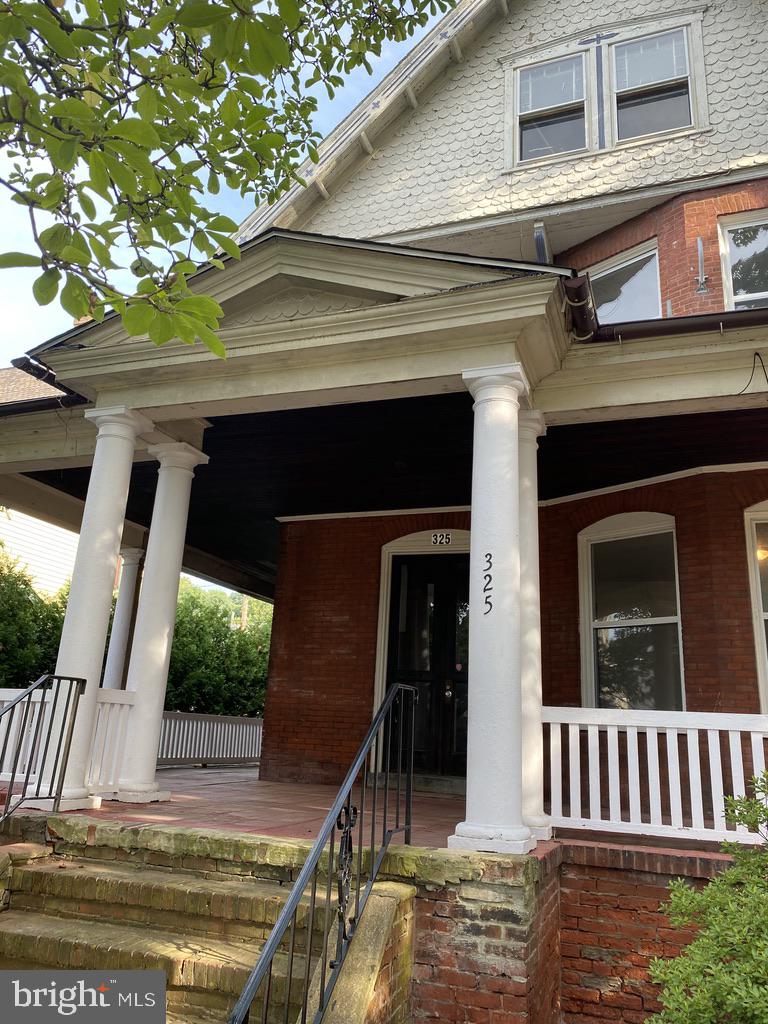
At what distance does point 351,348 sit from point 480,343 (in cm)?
99

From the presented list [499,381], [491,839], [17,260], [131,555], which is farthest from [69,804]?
[131,555]

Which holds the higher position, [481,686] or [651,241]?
[651,241]

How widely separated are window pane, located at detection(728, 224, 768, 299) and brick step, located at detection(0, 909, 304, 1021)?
305 inches

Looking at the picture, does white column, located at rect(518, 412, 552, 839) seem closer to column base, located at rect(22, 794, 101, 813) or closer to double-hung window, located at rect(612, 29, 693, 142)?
column base, located at rect(22, 794, 101, 813)

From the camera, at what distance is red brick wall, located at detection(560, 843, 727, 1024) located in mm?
4551

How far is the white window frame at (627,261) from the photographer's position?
8.72 m

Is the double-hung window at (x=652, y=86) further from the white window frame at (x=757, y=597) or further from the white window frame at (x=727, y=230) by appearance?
the white window frame at (x=757, y=597)

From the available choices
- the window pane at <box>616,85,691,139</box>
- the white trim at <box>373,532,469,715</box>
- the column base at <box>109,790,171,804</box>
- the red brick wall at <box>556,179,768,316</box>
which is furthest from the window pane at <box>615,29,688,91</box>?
the column base at <box>109,790,171,804</box>

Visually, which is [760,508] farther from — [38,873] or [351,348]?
[38,873]

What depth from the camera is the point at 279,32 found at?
120 inches

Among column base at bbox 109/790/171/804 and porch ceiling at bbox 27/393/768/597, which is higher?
porch ceiling at bbox 27/393/768/597

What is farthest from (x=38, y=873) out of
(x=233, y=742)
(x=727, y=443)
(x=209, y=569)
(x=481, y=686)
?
(x=233, y=742)

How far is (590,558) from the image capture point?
26.6ft

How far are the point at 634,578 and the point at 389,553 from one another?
2967 mm
